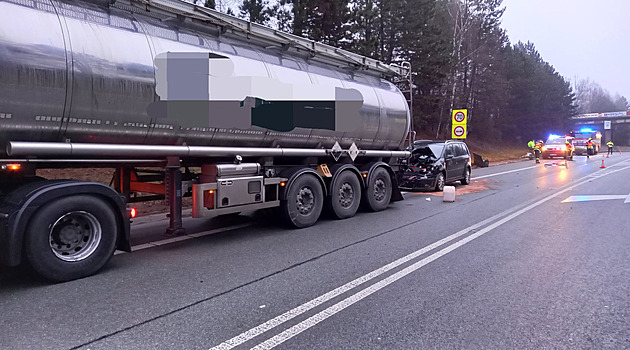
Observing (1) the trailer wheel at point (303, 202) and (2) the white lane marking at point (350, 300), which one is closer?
(2) the white lane marking at point (350, 300)

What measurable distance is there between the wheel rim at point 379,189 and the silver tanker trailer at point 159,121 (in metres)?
0.35

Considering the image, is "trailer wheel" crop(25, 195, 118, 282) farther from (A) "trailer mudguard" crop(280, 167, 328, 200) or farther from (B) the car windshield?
(B) the car windshield

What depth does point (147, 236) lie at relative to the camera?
679 cm

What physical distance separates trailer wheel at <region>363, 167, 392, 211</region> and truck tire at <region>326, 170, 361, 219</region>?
1.06 feet

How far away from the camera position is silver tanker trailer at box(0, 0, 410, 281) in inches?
172

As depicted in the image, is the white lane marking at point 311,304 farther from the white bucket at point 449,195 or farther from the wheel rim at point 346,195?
the white bucket at point 449,195

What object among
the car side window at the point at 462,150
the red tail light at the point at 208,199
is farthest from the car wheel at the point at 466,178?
the red tail light at the point at 208,199

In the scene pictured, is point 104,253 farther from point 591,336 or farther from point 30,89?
point 591,336

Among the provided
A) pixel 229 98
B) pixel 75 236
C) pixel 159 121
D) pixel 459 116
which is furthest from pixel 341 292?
pixel 459 116

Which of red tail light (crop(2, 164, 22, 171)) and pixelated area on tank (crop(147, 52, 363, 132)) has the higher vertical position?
pixelated area on tank (crop(147, 52, 363, 132))

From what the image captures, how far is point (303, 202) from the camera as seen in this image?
7.76m

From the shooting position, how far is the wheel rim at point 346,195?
8.63 metres

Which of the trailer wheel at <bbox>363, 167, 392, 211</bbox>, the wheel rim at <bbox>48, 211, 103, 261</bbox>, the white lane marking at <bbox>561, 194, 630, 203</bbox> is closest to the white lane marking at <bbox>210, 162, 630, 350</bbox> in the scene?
the wheel rim at <bbox>48, 211, 103, 261</bbox>

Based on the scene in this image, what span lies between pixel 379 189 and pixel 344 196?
4.42 ft
